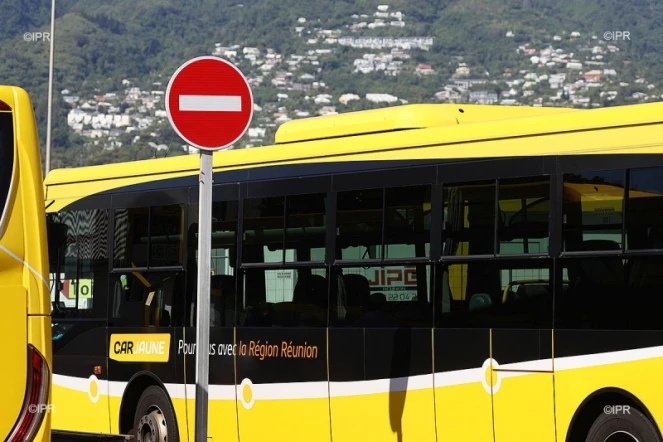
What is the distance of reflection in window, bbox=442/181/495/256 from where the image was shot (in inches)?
394

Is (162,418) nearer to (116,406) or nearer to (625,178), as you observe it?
(116,406)

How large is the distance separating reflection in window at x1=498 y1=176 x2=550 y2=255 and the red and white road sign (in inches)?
87.4

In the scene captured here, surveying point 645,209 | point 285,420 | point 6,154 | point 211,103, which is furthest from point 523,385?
point 6,154

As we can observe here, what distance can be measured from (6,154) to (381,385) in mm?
4521

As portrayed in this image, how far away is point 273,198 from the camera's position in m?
12.1

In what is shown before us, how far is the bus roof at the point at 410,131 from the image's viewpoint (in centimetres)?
952

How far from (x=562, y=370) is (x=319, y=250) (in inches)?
112

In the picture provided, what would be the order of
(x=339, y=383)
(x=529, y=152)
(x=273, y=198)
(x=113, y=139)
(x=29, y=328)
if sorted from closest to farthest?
1. (x=29, y=328)
2. (x=529, y=152)
3. (x=339, y=383)
4. (x=273, y=198)
5. (x=113, y=139)

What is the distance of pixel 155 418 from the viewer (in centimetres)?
1334

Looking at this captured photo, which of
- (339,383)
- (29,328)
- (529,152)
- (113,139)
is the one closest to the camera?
(29,328)

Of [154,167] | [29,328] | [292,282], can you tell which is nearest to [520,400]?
[292,282]

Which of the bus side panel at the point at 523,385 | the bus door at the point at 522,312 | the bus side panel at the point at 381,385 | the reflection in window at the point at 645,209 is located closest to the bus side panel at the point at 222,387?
the bus side panel at the point at 381,385

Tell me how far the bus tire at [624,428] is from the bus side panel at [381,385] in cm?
147

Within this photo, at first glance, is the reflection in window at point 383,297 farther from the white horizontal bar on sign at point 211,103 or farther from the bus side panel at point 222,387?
the white horizontal bar on sign at point 211,103
